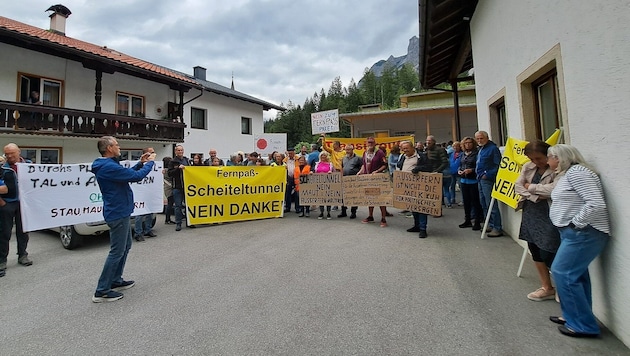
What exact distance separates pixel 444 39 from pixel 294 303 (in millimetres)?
7970

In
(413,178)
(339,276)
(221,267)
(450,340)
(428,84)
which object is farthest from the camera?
(428,84)

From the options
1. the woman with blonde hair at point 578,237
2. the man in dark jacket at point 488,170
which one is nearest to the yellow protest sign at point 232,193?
the man in dark jacket at point 488,170

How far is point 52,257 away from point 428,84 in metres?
11.8

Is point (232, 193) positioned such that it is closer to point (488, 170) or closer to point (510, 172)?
point (488, 170)

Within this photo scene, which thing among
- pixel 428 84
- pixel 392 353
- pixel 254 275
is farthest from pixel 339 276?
pixel 428 84

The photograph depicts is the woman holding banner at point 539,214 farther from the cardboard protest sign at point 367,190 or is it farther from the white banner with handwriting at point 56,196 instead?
the white banner with handwriting at point 56,196

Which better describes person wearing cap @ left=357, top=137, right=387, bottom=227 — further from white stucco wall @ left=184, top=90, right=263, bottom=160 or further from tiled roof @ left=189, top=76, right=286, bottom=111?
tiled roof @ left=189, top=76, right=286, bottom=111

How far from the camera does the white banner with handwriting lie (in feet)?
17.1

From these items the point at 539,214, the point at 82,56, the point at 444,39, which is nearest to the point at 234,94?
the point at 82,56

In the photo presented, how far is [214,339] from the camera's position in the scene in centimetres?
267

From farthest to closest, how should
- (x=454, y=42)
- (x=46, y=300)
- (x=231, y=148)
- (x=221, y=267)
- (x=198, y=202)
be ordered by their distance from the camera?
(x=231, y=148) < (x=454, y=42) < (x=198, y=202) < (x=221, y=267) < (x=46, y=300)

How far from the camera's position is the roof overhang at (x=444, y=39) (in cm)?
645

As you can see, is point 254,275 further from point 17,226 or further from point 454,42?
point 454,42

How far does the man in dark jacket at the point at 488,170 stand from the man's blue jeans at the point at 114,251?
5.81m
